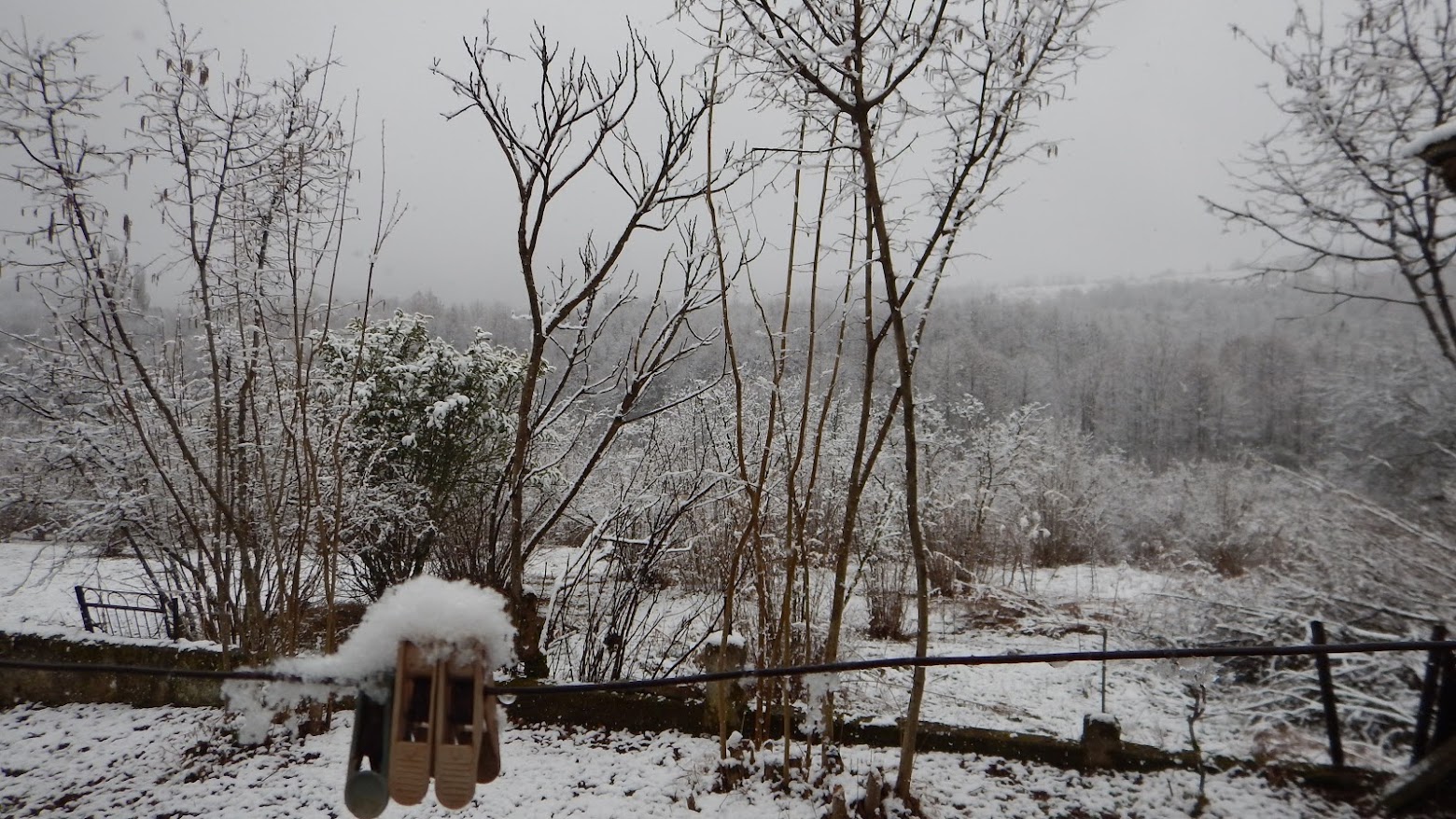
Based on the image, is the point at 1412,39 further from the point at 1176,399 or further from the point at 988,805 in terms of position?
the point at 1176,399

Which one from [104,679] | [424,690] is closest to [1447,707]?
[424,690]

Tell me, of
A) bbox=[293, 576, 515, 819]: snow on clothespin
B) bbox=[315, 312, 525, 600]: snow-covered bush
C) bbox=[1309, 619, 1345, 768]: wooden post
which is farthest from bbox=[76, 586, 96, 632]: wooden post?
bbox=[1309, 619, 1345, 768]: wooden post

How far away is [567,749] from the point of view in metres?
4.18

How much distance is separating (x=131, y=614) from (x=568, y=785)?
8.82 meters

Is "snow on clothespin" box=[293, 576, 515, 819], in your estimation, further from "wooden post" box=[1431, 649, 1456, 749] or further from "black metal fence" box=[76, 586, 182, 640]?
"black metal fence" box=[76, 586, 182, 640]

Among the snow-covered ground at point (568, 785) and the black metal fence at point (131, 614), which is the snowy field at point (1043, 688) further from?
the snow-covered ground at point (568, 785)

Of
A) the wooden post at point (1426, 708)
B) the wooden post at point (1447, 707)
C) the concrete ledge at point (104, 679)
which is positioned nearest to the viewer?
the wooden post at point (1447, 707)

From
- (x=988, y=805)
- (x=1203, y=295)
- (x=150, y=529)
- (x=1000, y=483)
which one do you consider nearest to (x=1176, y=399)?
(x=1203, y=295)

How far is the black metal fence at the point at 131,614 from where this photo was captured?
633cm

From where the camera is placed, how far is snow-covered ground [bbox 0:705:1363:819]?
3.43 metres

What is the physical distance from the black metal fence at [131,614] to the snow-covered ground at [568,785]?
76.0 inches

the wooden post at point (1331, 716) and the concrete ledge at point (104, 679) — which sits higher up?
the wooden post at point (1331, 716)

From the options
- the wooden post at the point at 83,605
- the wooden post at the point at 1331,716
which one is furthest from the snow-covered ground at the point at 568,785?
the wooden post at the point at 83,605

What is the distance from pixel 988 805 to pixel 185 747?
4.72 meters
